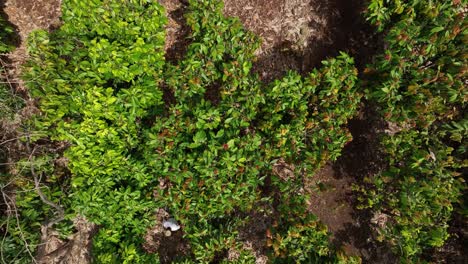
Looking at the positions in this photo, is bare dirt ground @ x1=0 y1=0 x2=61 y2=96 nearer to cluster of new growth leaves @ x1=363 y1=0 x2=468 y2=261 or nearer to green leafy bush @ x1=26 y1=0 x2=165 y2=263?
green leafy bush @ x1=26 y1=0 x2=165 y2=263

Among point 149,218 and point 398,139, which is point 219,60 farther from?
point 398,139

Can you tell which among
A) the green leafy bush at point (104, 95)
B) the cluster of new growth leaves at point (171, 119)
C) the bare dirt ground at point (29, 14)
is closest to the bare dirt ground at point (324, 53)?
the bare dirt ground at point (29, 14)

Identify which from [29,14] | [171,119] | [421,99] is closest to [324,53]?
[421,99]

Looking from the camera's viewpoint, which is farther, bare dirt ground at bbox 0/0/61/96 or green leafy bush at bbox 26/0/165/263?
bare dirt ground at bbox 0/0/61/96

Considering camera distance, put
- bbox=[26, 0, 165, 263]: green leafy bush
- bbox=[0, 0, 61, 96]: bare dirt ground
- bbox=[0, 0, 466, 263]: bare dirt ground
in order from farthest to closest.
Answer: bbox=[0, 0, 466, 263]: bare dirt ground → bbox=[0, 0, 61, 96]: bare dirt ground → bbox=[26, 0, 165, 263]: green leafy bush

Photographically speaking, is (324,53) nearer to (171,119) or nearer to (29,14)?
(171,119)

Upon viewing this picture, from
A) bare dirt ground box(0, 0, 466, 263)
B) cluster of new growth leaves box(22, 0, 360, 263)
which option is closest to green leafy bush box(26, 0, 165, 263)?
cluster of new growth leaves box(22, 0, 360, 263)
